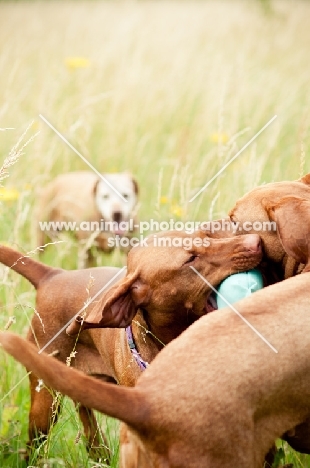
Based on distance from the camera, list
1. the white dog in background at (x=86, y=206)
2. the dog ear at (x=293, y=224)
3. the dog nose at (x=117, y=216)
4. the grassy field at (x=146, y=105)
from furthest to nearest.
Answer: the dog nose at (x=117, y=216)
the white dog in background at (x=86, y=206)
the grassy field at (x=146, y=105)
the dog ear at (x=293, y=224)

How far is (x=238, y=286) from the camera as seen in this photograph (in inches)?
124

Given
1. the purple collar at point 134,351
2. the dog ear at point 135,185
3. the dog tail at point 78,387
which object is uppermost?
the dog ear at point 135,185

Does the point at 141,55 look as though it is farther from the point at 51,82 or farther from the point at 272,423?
the point at 272,423

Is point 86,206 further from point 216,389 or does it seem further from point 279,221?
point 216,389

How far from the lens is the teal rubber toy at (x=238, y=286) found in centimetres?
313

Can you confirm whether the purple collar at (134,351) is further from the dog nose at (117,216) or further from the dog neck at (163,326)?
the dog nose at (117,216)

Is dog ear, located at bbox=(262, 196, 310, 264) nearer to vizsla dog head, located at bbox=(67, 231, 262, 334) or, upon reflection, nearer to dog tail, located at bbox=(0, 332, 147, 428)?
vizsla dog head, located at bbox=(67, 231, 262, 334)

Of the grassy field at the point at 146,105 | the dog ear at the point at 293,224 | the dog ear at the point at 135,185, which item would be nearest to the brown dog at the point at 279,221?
the dog ear at the point at 293,224

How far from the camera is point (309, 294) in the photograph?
2537mm

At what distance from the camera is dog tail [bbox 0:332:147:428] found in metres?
2.22

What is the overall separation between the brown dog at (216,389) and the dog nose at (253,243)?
0.75m

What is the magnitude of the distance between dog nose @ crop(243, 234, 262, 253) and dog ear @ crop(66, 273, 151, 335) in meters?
0.46

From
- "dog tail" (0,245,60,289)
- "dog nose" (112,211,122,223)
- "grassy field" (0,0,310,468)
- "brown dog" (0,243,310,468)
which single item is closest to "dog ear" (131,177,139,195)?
"grassy field" (0,0,310,468)

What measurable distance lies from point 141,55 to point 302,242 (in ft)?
20.1
